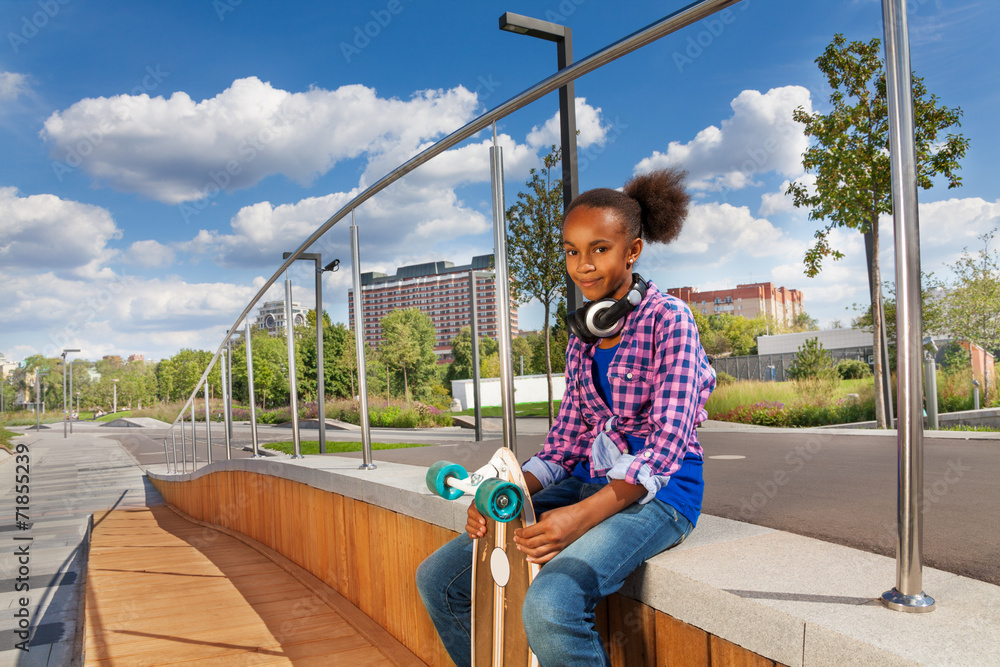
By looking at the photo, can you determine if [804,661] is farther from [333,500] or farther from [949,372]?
[949,372]

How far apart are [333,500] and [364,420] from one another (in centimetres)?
41

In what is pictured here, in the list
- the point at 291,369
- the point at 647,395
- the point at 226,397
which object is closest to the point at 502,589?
the point at 647,395

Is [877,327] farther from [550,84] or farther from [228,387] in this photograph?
[550,84]

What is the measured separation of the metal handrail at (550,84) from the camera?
1.49 m

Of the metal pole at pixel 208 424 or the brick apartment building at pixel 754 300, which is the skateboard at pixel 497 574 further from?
the brick apartment building at pixel 754 300

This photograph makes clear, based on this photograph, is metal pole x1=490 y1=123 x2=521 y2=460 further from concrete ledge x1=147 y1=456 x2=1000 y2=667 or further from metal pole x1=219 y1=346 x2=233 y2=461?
metal pole x1=219 y1=346 x2=233 y2=461

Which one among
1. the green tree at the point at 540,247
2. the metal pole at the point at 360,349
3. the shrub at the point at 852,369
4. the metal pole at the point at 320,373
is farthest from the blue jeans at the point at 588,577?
the shrub at the point at 852,369

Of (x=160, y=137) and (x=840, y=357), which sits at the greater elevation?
(x=160, y=137)

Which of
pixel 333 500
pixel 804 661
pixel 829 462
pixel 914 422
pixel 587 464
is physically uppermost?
pixel 914 422

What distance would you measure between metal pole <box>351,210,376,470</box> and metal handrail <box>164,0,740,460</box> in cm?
21

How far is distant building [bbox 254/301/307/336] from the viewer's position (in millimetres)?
4051

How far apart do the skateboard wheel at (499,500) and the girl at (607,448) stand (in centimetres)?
6

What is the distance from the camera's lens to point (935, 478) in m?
4.31

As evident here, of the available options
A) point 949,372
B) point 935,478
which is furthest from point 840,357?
point 935,478
